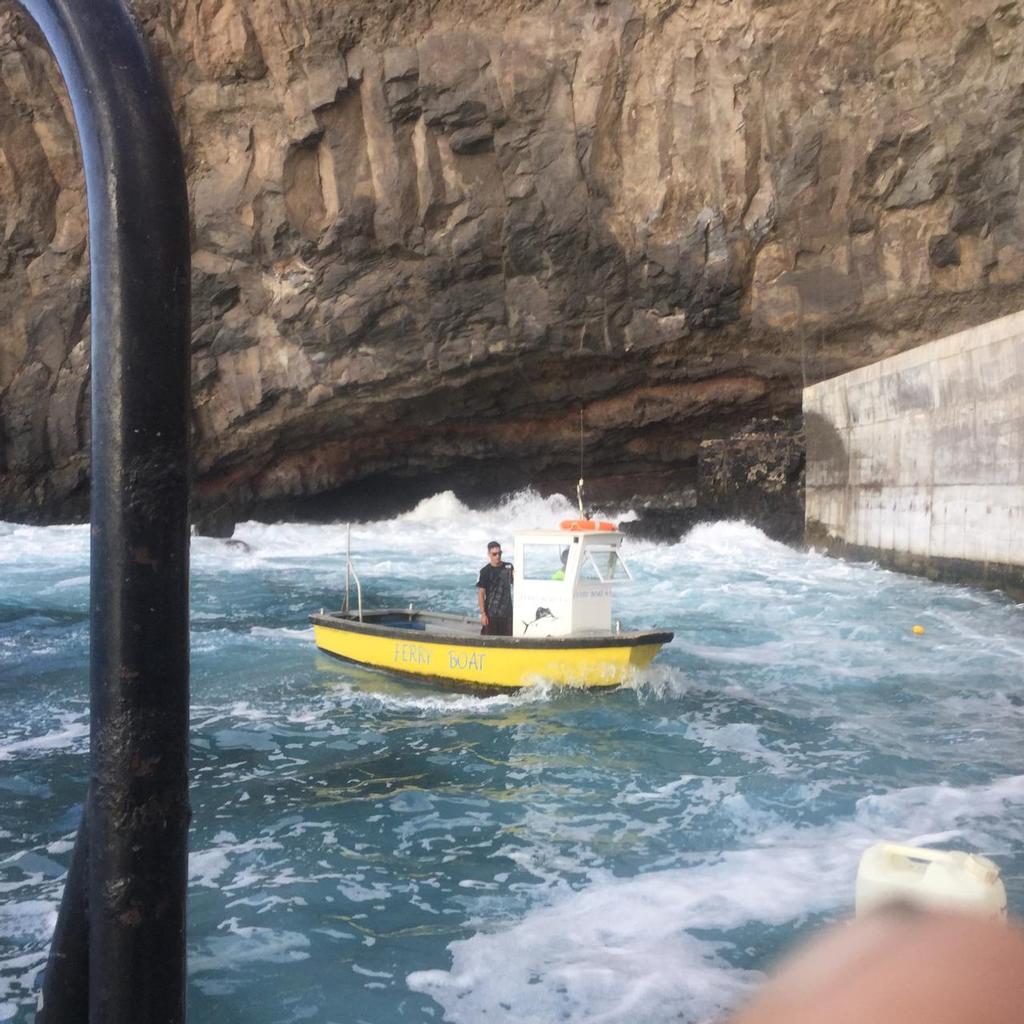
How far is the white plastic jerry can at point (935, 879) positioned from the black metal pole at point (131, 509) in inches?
70.1

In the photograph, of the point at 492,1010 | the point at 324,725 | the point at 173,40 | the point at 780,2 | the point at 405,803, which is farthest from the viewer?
the point at 173,40

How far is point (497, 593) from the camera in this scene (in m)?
10.2

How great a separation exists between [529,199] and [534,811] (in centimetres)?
2029

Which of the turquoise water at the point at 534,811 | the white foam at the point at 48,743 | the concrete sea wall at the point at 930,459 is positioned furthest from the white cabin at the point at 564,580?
the concrete sea wall at the point at 930,459

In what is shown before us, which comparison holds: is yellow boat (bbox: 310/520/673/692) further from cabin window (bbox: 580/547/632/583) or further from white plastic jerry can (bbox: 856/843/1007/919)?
white plastic jerry can (bbox: 856/843/1007/919)

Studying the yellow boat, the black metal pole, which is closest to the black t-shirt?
the yellow boat

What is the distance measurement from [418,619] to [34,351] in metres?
19.5

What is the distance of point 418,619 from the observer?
38.6 ft

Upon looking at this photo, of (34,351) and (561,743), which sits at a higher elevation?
→ (34,351)

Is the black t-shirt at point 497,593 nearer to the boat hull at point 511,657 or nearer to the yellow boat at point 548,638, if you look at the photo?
the yellow boat at point 548,638

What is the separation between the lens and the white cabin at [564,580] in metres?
9.64

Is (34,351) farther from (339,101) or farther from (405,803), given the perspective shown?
(405,803)

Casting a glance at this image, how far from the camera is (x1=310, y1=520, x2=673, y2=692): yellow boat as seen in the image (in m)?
9.17

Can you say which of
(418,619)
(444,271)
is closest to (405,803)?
(418,619)
